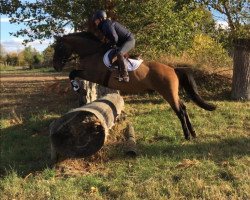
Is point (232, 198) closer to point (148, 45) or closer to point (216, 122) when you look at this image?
point (216, 122)

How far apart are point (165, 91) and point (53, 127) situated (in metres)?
2.39

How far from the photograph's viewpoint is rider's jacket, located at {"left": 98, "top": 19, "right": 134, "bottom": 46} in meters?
8.34

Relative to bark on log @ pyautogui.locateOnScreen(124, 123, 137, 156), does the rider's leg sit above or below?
above

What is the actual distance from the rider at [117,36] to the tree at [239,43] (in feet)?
21.8

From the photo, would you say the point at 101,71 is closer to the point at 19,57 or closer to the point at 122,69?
the point at 122,69

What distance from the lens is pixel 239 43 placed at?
14672 mm

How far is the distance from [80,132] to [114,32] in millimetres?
1958

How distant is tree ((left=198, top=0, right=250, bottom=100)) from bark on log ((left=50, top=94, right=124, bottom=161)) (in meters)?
7.08

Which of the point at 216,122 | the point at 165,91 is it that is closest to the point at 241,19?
the point at 216,122

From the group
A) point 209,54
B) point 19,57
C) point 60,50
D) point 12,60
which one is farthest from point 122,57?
point 12,60

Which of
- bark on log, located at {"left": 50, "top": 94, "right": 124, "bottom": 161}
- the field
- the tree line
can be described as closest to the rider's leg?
bark on log, located at {"left": 50, "top": 94, "right": 124, "bottom": 161}

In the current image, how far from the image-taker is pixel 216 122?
11211mm

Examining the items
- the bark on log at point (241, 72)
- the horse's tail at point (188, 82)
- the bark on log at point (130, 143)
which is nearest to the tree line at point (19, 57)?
the bark on log at point (241, 72)

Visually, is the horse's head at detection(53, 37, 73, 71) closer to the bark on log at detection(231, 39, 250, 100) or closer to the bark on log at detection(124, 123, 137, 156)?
the bark on log at detection(124, 123, 137, 156)
